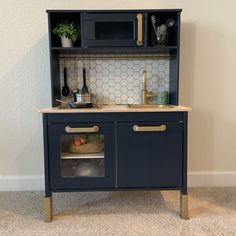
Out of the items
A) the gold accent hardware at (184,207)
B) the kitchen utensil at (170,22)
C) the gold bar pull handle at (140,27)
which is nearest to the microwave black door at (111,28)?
the gold bar pull handle at (140,27)

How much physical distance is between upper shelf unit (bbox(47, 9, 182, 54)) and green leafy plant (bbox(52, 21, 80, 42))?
0.05ft

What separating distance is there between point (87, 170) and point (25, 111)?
31.5 inches

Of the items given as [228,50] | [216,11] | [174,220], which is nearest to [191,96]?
[228,50]

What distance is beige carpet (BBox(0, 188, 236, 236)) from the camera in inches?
62.4

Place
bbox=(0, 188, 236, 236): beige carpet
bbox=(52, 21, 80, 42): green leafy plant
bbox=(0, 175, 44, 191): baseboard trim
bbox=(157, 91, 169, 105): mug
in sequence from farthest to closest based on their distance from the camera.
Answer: bbox=(0, 175, 44, 191): baseboard trim, bbox=(157, 91, 169, 105): mug, bbox=(52, 21, 80, 42): green leafy plant, bbox=(0, 188, 236, 236): beige carpet

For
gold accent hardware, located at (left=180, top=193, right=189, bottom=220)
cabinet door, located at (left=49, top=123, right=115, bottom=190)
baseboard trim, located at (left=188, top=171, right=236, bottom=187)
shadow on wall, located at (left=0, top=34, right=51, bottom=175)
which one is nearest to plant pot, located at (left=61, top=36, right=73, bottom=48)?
shadow on wall, located at (left=0, top=34, right=51, bottom=175)

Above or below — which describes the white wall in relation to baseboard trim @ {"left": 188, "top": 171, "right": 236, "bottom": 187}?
above

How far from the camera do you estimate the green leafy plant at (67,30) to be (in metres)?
1.86

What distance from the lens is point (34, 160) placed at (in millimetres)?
2211

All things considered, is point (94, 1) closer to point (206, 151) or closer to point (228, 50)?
point (228, 50)

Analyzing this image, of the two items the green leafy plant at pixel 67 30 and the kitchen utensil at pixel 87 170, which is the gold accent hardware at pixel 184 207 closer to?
the kitchen utensil at pixel 87 170

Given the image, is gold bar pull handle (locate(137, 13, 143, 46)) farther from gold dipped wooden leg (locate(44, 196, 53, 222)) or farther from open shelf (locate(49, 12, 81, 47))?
gold dipped wooden leg (locate(44, 196, 53, 222))

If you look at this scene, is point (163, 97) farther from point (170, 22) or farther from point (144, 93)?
point (170, 22)

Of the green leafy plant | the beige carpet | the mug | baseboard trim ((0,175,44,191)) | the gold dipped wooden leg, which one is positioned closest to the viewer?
the beige carpet
